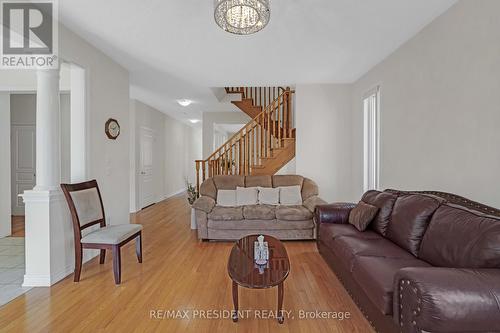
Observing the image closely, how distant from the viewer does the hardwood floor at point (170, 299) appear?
215 centimetres

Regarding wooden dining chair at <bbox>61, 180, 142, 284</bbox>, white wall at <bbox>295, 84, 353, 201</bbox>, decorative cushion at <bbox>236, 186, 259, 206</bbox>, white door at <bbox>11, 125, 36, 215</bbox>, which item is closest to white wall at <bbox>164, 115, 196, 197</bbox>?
white door at <bbox>11, 125, 36, 215</bbox>

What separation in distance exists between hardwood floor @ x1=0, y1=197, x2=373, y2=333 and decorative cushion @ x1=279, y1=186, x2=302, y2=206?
38.0 inches

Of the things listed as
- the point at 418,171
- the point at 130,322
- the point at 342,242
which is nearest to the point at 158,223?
the point at 130,322

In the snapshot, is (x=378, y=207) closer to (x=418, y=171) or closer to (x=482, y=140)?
(x=418, y=171)

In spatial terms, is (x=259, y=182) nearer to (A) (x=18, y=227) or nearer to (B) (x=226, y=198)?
(B) (x=226, y=198)

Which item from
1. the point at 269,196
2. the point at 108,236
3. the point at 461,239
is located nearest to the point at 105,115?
the point at 108,236

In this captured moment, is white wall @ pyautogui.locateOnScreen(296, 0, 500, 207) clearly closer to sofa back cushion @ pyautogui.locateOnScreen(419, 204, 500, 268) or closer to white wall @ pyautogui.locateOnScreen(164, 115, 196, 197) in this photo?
sofa back cushion @ pyautogui.locateOnScreen(419, 204, 500, 268)

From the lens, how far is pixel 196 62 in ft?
13.4

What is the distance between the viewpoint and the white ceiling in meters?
2.63

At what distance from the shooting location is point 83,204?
303 cm

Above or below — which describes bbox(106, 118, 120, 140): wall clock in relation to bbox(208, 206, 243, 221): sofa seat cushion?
above

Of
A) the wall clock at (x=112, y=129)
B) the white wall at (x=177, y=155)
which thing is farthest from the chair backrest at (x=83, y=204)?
the white wall at (x=177, y=155)

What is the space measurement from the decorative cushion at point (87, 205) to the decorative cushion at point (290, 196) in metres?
2.65

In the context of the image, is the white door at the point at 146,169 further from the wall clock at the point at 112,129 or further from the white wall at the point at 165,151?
the wall clock at the point at 112,129
